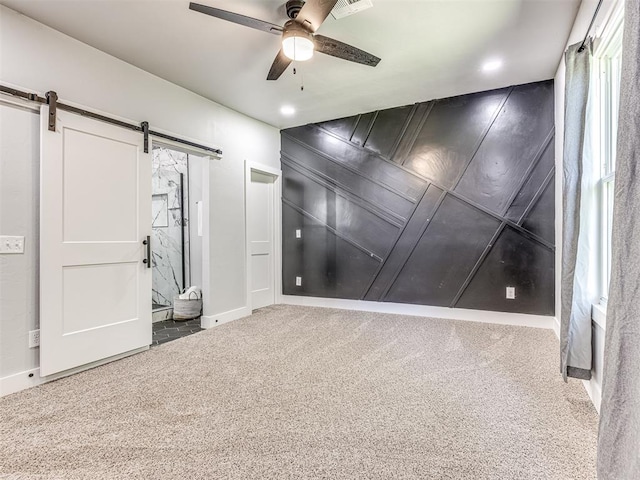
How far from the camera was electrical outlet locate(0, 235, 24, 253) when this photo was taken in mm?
2215

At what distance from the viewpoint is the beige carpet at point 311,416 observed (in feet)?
4.80

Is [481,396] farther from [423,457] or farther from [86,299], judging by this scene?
[86,299]

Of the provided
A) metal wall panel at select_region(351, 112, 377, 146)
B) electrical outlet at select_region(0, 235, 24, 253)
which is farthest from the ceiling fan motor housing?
electrical outlet at select_region(0, 235, 24, 253)

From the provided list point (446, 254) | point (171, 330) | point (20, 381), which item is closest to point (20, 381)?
point (20, 381)

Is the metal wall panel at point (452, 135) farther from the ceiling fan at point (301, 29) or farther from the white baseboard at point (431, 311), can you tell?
the ceiling fan at point (301, 29)

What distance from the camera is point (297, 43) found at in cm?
217

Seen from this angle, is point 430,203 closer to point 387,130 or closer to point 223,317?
point 387,130

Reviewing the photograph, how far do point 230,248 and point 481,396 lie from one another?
308cm

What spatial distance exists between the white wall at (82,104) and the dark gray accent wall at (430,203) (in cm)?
121

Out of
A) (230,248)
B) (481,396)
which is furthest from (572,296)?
(230,248)

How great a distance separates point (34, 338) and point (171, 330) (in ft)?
4.80

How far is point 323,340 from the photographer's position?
321cm

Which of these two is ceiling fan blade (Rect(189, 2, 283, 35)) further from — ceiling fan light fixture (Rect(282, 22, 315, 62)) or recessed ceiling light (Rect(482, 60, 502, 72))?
recessed ceiling light (Rect(482, 60, 502, 72))

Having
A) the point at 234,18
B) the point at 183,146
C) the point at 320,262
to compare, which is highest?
the point at 234,18
